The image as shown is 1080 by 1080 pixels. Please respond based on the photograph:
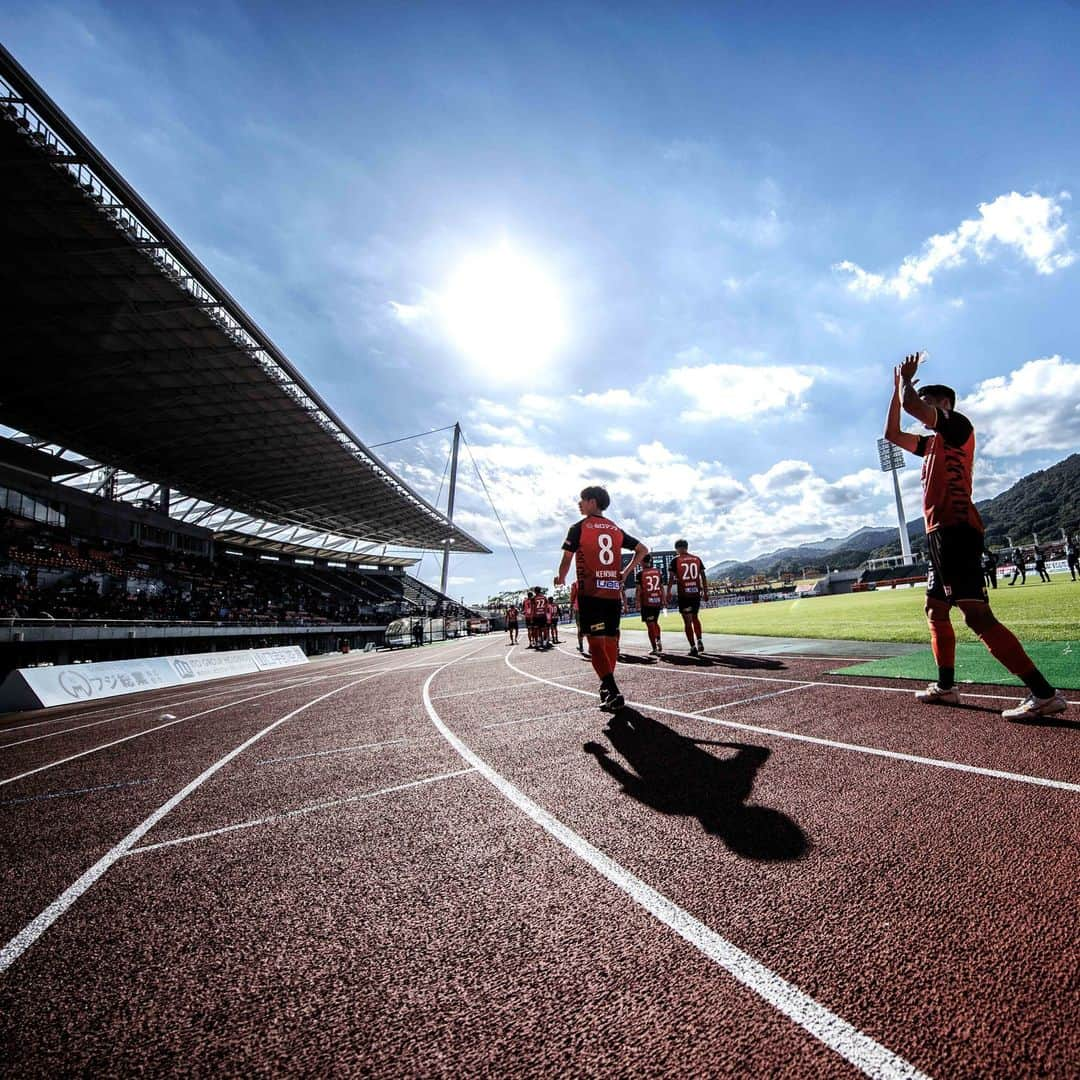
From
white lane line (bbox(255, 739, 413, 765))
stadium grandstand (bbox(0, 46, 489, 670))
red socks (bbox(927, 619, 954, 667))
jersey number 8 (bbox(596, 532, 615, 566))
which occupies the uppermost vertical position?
stadium grandstand (bbox(0, 46, 489, 670))

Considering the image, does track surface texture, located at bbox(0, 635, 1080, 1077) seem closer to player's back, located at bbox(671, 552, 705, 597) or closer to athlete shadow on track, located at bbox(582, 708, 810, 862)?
athlete shadow on track, located at bbox(582, 708, 810, 862)

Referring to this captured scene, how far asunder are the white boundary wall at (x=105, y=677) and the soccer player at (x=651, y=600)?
15.4 m

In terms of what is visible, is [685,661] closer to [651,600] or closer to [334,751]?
[651,600]

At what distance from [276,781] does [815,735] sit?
4154 mm

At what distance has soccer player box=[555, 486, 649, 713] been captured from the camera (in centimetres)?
530

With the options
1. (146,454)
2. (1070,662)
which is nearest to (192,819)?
(1070,662)

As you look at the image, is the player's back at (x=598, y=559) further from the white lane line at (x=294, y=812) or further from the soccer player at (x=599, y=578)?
the white lane line at (x=294, y=812)

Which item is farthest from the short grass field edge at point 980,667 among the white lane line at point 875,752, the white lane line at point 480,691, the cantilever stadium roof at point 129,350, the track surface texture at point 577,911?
the cantilever stadium roof at point 129,350

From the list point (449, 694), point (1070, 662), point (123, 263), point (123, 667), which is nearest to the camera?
point (1070, 662)

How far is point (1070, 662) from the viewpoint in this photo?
17.4ft

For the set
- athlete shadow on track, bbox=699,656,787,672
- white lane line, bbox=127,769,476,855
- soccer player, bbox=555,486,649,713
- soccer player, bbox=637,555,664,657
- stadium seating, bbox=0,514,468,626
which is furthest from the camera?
stadium seating, bbox=0,514,468,626

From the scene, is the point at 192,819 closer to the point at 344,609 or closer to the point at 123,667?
the point at 123,667

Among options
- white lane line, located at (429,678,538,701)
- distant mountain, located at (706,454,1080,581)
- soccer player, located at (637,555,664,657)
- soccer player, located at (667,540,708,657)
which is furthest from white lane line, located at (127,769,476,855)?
distant mountain, located at (706,454,1080,581)

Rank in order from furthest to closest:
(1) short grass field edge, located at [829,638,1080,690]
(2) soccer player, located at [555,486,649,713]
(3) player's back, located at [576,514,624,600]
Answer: (3) player's back, located at [576,514,624,600], (2) soccer player, located at [555,486,649,713], (1) short grass field edge, located at [829,638,1080,690]
